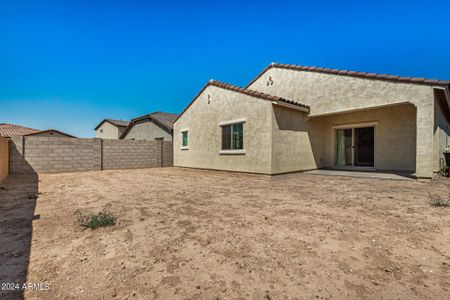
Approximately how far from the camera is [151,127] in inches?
783

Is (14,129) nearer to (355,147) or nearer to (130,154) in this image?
(130,154)

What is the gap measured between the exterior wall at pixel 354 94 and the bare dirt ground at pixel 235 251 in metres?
3.76

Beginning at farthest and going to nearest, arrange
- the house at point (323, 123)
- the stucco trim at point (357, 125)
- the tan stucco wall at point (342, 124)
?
the stucco trim at point (357, 125)
the tan stucco wall at point (342, 124)
the house at point (323, 123)

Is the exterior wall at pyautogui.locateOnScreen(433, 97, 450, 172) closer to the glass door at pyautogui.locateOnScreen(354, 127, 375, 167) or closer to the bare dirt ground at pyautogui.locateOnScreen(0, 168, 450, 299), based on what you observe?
the glass door at pyautogui.locateOnScreen(354, 127, 375, 167)

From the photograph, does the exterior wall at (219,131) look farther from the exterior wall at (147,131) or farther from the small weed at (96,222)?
the small weed at (96,222)

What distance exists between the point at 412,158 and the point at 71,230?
12.2 m

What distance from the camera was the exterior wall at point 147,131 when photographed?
18.4 meters

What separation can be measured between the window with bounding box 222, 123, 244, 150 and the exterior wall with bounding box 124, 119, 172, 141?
7.84m

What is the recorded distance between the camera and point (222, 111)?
37.2 ft

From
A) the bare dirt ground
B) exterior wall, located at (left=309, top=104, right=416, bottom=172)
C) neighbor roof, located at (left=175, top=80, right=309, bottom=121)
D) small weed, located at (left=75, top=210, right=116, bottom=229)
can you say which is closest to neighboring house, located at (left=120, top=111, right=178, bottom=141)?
neighbor roof, located at (left=175, top=80, right=309, bottom=121)

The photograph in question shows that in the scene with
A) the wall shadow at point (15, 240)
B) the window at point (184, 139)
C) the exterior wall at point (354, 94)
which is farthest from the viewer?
the window at point (184, 139)

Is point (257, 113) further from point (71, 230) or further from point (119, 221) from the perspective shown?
point (71, 230)

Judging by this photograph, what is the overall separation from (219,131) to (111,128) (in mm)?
27093

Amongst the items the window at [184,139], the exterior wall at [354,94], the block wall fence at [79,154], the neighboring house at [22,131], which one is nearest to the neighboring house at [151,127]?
the block wall fence at [79,154]
